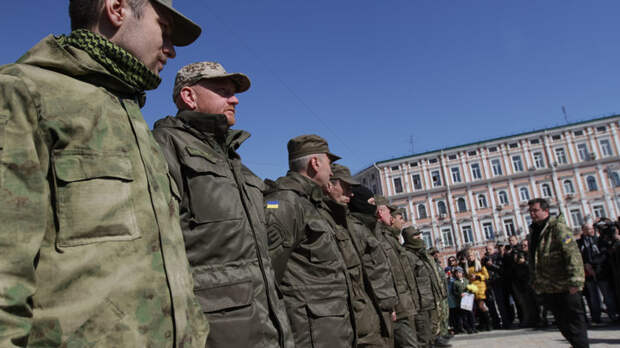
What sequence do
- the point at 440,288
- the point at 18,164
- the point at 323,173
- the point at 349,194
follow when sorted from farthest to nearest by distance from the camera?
the point at 440,288
the point at 349,194
the point at 323,173
the point at 18,164

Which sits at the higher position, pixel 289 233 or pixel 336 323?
pixel 289 233

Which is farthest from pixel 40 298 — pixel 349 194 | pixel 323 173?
pixel 349 194

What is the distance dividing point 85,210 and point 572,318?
6.44 metres

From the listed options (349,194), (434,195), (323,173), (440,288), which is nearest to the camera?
(323,173)

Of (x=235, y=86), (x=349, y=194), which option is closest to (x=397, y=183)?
(x=349, y=194)

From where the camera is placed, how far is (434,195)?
61438mm

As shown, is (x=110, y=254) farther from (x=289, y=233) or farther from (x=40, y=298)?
(x=289, y=233)

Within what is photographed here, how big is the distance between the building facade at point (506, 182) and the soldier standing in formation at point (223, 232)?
58726 millimetres

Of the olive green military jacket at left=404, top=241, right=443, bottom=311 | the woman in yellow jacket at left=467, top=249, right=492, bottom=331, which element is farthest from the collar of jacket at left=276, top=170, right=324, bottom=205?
the woman in yellow jacket at left=467, top=249, right=492, bottom=331

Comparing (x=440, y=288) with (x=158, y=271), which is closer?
(x=158, y=271)

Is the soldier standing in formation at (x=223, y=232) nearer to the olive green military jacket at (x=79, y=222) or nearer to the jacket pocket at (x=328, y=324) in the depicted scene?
the olive green military jacket at (x=79, y=222)

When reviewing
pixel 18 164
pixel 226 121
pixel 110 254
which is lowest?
pixel 110 254

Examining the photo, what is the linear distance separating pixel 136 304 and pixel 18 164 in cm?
50

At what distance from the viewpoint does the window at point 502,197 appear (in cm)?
5816
